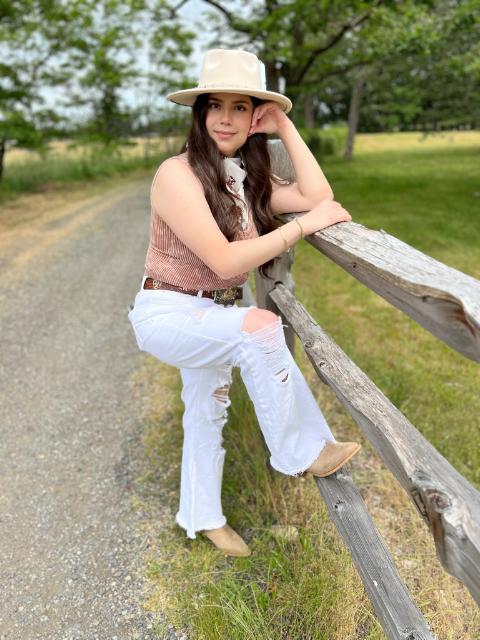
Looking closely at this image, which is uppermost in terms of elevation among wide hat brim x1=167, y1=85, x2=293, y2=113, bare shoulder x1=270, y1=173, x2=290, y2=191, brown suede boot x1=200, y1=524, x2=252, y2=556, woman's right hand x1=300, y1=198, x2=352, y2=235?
wide hat brim x1=167, y1=85, x2=293, y2=113

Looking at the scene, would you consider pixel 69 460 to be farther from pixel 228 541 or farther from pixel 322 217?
pixel 322 217

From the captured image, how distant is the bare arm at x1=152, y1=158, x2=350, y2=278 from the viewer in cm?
195

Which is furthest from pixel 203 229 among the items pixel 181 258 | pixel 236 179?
pixel 236 179

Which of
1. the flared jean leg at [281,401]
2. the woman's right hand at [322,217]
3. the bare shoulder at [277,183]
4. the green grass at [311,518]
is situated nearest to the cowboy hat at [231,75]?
the bare shoulder at [277,183]

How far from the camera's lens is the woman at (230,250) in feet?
6.47

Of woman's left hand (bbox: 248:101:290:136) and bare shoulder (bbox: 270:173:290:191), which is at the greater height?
woman's left hand (bbox: 248:101:290:136)

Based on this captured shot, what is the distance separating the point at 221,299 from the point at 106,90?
60.7ft

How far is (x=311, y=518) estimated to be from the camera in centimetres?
272

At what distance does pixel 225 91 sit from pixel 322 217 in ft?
1.91

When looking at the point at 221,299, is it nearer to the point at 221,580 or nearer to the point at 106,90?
the point at 221,580

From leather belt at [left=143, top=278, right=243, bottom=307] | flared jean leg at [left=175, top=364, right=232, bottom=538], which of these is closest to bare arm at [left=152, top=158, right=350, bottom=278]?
leather belt at [left=143, top=278, right=243, bottom=307]

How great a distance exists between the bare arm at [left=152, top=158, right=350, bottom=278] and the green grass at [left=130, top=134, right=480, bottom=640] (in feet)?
4.35

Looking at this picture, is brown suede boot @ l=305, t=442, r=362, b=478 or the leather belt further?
the leather belt

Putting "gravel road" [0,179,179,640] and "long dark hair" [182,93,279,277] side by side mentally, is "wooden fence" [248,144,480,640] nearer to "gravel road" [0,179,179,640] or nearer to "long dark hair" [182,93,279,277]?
"long dark hair" [182,93,279,277]
